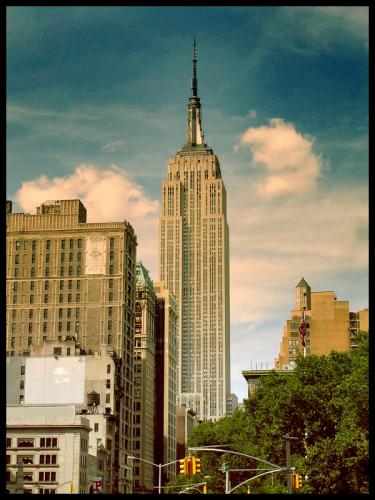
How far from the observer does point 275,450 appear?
81.9 meters

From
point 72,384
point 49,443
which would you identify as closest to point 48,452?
point 49,443

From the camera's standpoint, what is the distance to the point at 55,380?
506 feet

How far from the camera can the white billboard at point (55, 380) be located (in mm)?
152375

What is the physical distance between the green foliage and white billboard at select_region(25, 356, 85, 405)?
149 ft

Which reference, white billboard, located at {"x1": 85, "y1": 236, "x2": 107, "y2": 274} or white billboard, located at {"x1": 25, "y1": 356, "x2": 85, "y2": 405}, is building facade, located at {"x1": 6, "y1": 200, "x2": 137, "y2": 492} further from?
white billboard, located at {"x1": 25, "y1": 356, "x2": 85, "y2": 405}

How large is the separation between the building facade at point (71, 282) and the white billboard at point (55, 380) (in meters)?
13.6

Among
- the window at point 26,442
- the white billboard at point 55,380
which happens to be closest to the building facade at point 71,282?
the white billboard at point 55,380

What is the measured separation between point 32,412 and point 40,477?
759 inches

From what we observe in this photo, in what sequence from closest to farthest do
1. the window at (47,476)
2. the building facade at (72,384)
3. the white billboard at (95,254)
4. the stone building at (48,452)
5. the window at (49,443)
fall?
the stone building at (48,452), the window at (47,476), the window at (49,443), the building facade at (72,384), the white billboard at (95,254)

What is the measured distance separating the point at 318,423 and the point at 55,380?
277 feet

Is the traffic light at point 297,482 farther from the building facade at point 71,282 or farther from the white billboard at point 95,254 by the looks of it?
the white billboard at point 95,254

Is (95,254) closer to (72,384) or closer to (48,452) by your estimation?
(72,384)
